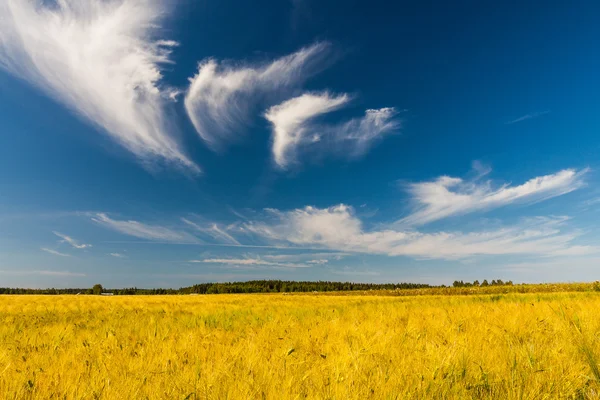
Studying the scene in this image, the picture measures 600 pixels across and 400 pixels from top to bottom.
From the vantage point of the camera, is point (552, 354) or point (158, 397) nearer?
point (158, 397)

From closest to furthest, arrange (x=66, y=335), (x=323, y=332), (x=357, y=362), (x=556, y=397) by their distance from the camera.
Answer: (x=556, y=397) → (x=357, y=362) → (x=323, y=332) → (x=66, y=335)

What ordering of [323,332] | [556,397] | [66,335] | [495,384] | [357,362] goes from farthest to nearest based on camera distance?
1. [66,335]
2. [323,332]
3. [357,362]
4. [495,384]
5. [556,397]

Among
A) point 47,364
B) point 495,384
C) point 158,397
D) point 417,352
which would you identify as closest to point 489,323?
point 417,352

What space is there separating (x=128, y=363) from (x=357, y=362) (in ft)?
7.22

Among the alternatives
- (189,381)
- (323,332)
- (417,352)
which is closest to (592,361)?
(417,352)

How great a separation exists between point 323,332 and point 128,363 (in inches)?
99.1

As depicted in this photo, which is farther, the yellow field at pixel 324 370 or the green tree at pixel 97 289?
the green tree at pixel 97 289

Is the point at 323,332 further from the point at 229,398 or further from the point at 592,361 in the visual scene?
the point at 592,361

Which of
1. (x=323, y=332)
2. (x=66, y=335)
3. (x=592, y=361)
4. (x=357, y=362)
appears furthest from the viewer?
(x=66, y=335)

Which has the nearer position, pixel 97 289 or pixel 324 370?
pixel 324 370

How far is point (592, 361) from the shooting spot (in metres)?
2.92

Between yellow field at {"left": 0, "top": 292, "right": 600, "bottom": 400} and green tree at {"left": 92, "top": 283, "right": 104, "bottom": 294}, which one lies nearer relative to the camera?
yellow field at {"left": 0, "top": 292, "right": 600, "bottom": 400}

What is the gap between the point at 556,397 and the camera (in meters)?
2.21

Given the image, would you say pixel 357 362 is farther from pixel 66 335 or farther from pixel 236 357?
pixel 66 335
